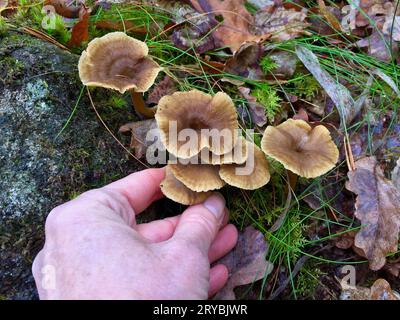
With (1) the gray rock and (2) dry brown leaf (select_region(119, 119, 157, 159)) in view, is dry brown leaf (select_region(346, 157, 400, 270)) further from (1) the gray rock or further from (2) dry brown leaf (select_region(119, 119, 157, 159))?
(1) the gray rock

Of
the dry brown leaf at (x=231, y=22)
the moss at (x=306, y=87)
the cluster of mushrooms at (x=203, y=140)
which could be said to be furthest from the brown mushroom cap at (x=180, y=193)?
the dry brown leaf at (x=231, y=22)

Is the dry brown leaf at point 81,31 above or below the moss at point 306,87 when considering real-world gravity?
above

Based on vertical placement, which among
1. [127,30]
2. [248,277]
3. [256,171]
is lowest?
[248,277]

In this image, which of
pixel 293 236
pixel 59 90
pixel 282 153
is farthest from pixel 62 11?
pixel 293 236

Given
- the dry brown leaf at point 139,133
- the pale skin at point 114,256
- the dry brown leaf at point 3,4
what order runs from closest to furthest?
the pale skin at point 114,256 → the dry brown leaf at point 139,133 → the dry brown leaf at point 3,4

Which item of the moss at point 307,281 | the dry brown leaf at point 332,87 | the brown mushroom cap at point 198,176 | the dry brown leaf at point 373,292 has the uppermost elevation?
the dry brown leaf at point 332,87

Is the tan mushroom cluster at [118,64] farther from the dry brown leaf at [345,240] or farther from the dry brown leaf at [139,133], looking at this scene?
the dry brown leaf at [345,240]

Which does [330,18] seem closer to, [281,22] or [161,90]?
[281,22]

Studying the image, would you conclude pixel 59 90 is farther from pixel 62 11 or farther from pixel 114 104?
pixel 62 11
